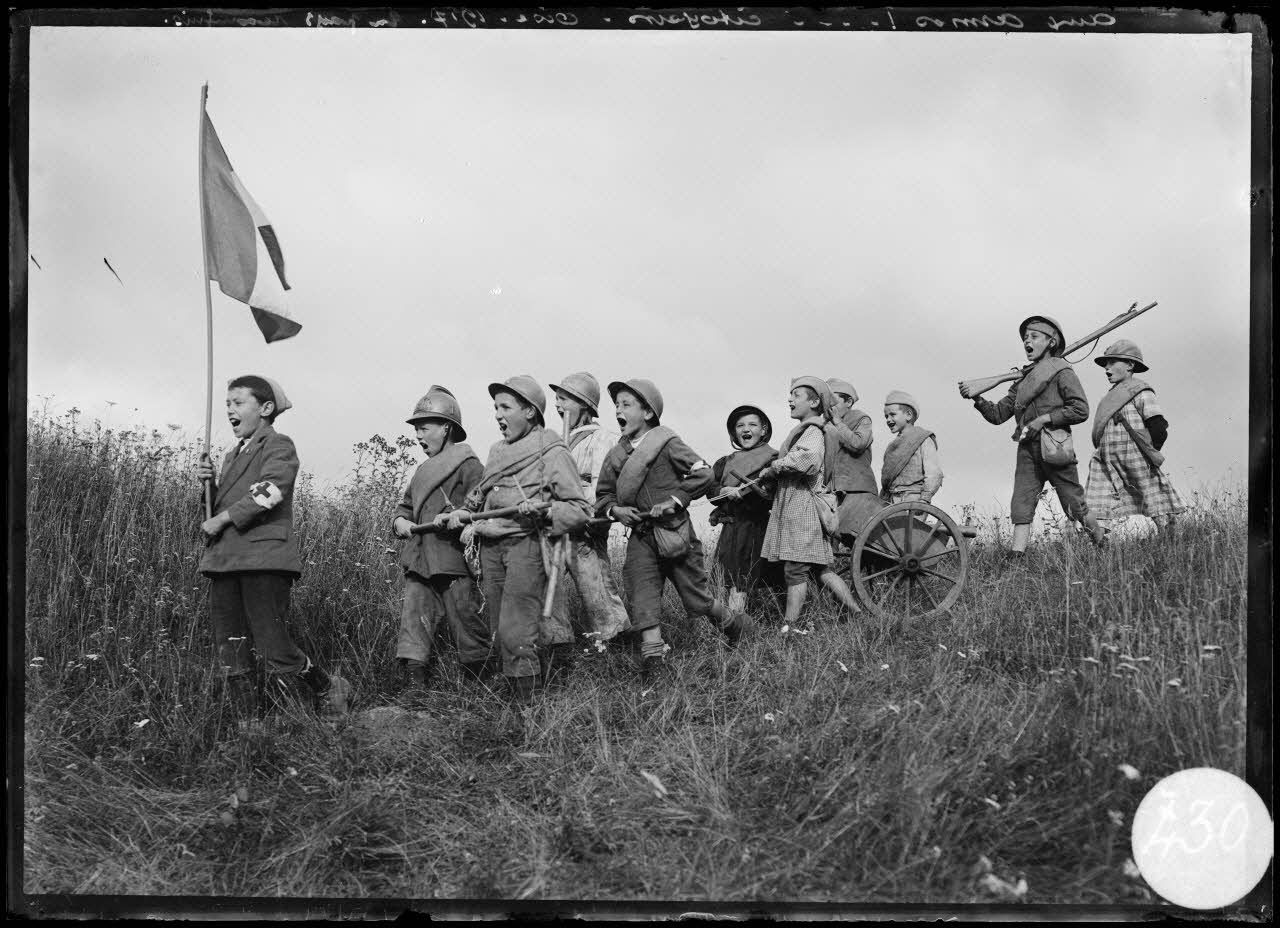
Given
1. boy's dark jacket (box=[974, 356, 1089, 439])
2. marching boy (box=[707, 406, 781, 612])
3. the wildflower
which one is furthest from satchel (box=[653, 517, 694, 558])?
boy's dark jacket (box=[974, 356, 1089, 439])

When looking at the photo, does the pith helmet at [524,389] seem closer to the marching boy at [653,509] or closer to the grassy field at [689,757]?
the marching boy at [653,509]

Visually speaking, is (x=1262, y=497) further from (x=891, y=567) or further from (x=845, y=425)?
(x=845, y=425)

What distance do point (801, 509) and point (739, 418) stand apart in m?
0.75

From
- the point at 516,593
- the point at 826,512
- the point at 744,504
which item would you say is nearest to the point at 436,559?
the point at 516,593

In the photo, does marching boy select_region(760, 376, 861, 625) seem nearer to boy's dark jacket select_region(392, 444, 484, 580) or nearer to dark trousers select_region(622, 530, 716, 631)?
dark trousers select_region(622, 530, 716, 631)

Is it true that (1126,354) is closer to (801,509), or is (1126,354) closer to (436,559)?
(801,509)

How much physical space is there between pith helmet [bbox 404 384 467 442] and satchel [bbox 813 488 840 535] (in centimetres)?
237

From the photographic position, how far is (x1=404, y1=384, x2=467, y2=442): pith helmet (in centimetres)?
693

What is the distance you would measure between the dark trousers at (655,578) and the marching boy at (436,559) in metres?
0.90

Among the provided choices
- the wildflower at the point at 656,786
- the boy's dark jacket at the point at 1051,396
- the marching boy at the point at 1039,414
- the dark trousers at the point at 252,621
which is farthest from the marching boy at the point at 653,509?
the boy's dark jacket at the point at 1051,396

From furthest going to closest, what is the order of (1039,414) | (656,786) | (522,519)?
(1039,414), (522,519), (656,786)

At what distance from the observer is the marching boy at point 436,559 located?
6727 millimetres

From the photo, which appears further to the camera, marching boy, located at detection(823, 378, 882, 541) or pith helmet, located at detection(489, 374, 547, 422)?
marching boy, located at detection(823, 378, 882, 541)

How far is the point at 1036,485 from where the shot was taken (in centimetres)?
809
